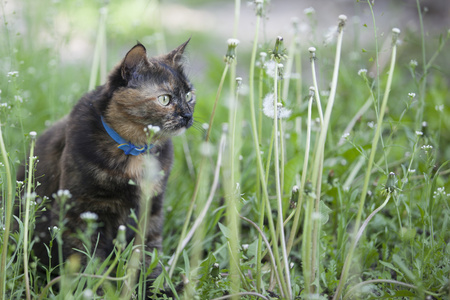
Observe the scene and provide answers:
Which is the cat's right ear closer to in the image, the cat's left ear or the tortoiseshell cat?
the tortoiseshell cat

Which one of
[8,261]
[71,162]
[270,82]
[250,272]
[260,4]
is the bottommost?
[250,272]

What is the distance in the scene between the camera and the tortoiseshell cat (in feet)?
5.92

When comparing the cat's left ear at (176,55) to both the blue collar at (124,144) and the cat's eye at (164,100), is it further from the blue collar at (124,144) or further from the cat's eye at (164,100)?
the blue collar at (124,144)

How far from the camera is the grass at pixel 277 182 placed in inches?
56.6

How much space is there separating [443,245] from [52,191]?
65.7 inches

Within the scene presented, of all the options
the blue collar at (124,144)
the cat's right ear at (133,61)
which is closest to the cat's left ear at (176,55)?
the cat's right ear at (133,61)

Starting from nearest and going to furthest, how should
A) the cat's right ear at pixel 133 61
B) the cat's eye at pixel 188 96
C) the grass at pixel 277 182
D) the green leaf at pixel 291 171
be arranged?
the grass at pixel 277 182 → the cat's right ear at pixel 133 61 → the cat's eye at pixel 188 96 → the green leaf at pixel 291 171

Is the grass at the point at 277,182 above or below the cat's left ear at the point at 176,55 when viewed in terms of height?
below

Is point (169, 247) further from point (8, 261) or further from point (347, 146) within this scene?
point (347, 146)

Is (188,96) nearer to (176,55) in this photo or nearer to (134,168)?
(176,55)

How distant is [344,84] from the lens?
11.5 feet

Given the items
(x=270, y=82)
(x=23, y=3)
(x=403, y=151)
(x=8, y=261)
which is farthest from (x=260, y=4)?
(x=23, y=3)

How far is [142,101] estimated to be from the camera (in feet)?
5.96

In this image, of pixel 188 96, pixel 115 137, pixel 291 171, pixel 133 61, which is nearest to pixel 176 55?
pixel 188 96
